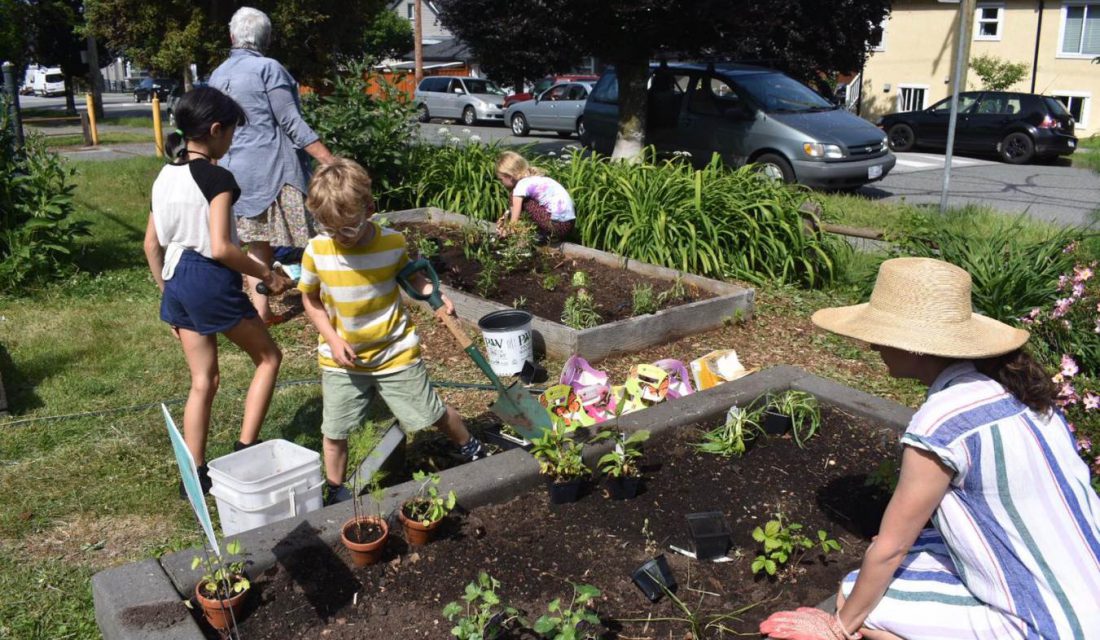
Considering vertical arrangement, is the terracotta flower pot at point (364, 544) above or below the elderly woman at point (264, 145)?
below

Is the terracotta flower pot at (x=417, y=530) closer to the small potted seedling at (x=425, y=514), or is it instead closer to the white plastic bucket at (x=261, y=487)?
the small potted seedling at (x=425, y=514)

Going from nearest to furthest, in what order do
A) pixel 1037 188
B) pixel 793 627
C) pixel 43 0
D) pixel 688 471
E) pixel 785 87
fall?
pixel 793 627 < pixel 688 471 < pixel 785 87 < pixel 1037 188 < pixel 43 0

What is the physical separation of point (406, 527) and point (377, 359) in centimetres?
72

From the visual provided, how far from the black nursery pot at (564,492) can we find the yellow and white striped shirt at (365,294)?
0.73 meters

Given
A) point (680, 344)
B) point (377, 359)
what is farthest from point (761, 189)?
point (377, 359)

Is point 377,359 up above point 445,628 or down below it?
above

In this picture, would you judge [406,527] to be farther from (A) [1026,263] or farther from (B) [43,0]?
(B) [43,0]

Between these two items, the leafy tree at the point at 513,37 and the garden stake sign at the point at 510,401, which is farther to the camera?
the leafy tree at the point at 513,37

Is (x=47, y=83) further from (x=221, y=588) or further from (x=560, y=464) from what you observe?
(x=221, y=588)

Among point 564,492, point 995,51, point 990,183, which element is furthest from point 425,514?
point 995,51

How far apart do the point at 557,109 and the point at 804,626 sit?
21459 millimetres

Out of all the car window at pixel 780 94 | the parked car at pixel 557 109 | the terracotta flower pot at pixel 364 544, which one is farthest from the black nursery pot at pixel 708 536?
the parked car at pixel 557 109

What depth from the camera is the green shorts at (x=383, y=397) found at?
3580 mm

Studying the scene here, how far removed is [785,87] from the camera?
12.6m
